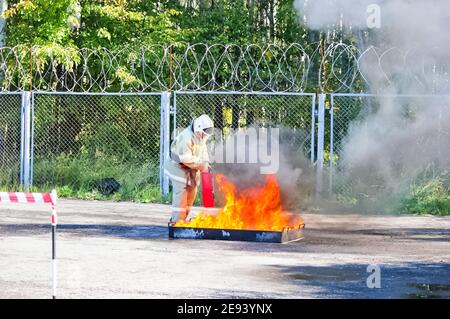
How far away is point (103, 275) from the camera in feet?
39.3

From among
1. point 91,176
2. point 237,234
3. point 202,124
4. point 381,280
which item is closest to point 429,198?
point 237,234

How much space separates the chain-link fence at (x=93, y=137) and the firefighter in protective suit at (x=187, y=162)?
7.19 meters

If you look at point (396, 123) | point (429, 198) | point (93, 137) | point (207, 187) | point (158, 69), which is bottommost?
point (429, 198)

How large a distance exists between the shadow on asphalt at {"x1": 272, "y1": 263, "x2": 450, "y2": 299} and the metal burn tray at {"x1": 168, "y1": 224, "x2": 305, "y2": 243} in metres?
2.00

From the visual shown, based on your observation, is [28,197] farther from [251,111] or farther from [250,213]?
[251,111]

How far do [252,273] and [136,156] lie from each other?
12.5 m

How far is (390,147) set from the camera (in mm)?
20594

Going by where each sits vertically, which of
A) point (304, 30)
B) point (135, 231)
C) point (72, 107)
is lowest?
point (135, 231)

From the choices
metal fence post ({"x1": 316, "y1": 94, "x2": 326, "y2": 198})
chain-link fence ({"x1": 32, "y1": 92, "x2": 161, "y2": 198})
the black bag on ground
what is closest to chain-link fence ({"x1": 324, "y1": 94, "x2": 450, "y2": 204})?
metal fence post ({"x1": 316, "y1": 94, "x2": 326, "y2": 198})

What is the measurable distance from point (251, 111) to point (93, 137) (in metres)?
3.77

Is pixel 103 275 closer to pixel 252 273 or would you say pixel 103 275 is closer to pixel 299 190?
pixel 252 273

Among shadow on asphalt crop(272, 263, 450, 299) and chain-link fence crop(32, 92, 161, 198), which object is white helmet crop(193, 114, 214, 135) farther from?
chain-link fence crop(32, 92, 161, 198)
